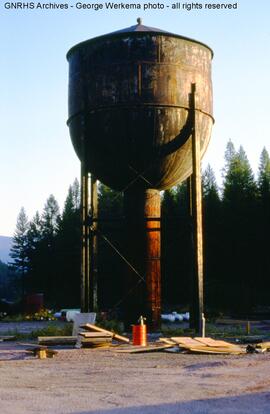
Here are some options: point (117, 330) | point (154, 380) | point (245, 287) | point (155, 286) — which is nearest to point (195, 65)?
point (155, 286)

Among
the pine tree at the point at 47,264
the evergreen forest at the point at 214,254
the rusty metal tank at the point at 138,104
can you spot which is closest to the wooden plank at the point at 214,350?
the rusty metal tank at the point at 138,104

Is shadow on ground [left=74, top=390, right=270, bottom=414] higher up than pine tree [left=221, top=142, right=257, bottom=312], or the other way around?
pine tree [left=221, top=142, right=257, bottom=312]

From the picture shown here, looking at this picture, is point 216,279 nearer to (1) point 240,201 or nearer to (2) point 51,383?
(1) point 240,201

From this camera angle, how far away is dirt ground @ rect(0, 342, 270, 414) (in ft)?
22.0

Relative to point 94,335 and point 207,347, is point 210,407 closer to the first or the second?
point 207,347

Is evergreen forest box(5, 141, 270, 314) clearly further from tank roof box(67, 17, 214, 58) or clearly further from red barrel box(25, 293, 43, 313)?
tank roof box(67, 17, 214, 58)

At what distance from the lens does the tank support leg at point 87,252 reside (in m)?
15.8

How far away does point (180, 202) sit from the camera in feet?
183

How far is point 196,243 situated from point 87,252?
2989 millimetres

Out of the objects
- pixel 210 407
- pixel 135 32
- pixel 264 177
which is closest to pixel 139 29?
pixel 135 32

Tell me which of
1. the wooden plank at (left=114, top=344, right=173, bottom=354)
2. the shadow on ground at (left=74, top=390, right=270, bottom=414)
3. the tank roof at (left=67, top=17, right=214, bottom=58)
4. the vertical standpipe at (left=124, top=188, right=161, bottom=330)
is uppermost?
the tank roof at (left=67, top=17, right=214, bottom=58)

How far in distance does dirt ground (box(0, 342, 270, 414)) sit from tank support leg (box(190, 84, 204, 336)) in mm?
3391

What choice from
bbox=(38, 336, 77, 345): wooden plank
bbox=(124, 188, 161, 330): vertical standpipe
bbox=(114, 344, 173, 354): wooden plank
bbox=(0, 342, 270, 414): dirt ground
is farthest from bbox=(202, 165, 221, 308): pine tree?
bbox=(0, 342, 270, 414): dirt ground

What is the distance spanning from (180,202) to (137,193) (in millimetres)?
39359
